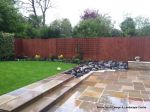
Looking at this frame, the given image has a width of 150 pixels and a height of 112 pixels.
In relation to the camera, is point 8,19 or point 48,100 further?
point 8,19

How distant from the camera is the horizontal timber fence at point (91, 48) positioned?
10.3 m

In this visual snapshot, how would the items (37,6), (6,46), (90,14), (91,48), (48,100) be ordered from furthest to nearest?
(37,6) → (90,14) → (6,46) → (91,48) → (48,100)

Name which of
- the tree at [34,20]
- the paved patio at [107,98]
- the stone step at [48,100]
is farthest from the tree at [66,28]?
the stone step at [48,100]

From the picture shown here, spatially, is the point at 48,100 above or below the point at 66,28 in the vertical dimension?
below

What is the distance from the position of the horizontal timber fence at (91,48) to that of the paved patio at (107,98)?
4297mm

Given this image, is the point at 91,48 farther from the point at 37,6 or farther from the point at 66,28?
the point at 37,6

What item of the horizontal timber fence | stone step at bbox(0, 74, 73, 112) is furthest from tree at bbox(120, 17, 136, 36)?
stone step at bbox(0, 74, 73, 112)

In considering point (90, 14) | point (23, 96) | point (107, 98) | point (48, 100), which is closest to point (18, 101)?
point (23, 96)

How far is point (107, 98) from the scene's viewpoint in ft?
15.1

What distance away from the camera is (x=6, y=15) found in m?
14.6

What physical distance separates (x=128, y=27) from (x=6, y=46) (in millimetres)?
11039

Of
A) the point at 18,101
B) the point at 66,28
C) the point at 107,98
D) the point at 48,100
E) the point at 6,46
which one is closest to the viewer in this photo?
the point at 18,101

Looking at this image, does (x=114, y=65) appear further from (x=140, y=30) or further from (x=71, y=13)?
(x=71, y=13)

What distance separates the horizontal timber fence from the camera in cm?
1030
